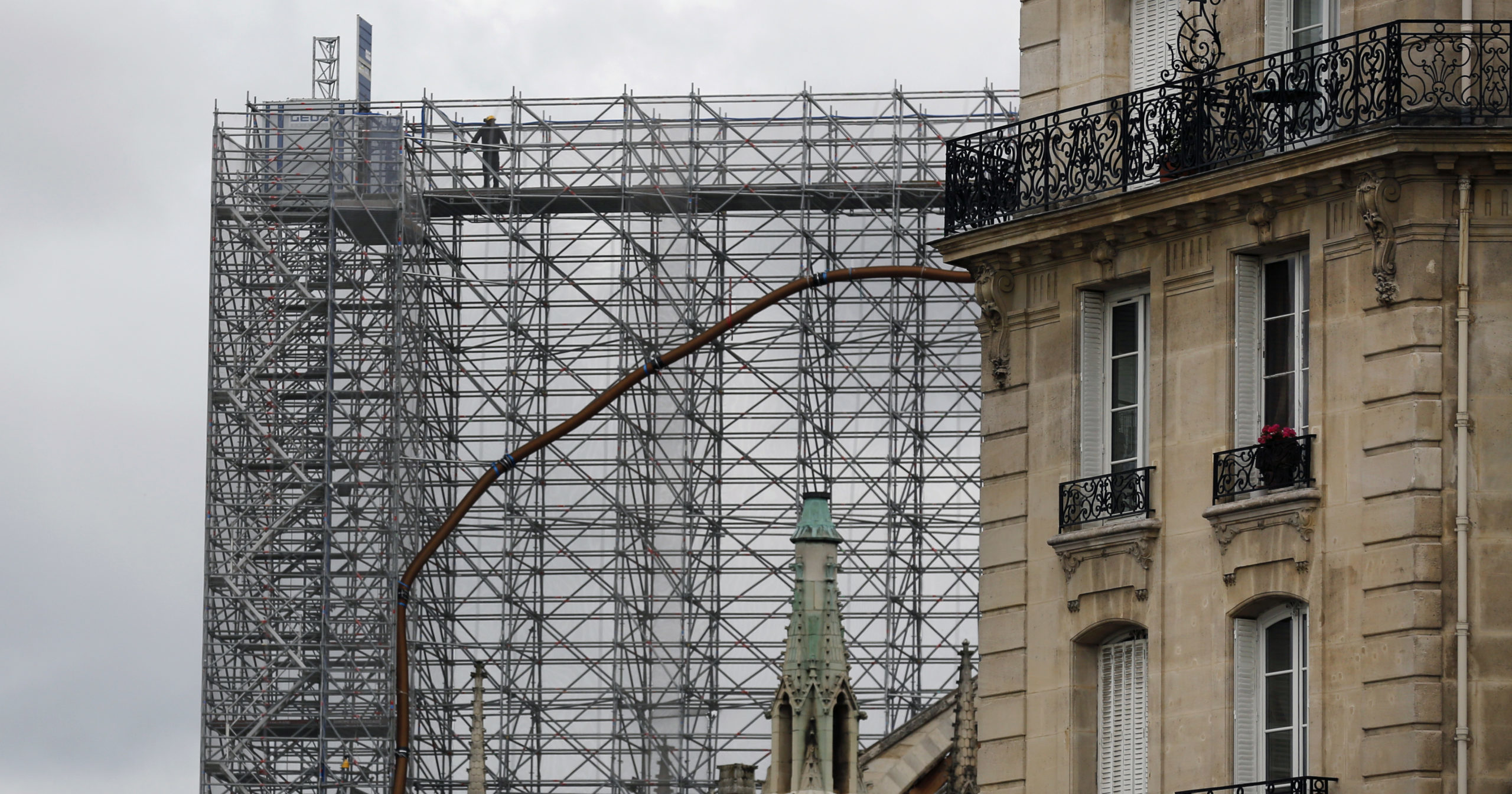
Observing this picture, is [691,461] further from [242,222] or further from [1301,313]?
[1301,313]

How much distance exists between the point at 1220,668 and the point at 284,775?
108 feet

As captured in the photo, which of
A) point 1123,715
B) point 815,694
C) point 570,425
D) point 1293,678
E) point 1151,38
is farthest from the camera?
point 570,425

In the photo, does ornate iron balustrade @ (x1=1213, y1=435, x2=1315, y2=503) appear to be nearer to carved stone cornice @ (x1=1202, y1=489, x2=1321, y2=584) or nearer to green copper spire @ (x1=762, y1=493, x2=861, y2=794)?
carved stone cornice @ (x1=1202, y1=489, x2=1321, y2=584)

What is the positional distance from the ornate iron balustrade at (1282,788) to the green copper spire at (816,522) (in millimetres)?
8822

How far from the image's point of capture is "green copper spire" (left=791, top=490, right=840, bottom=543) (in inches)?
1323

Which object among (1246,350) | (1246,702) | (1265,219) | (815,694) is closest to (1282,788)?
(1246,702)

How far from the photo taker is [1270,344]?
25469mm

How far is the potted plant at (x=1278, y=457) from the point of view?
80.9 ft

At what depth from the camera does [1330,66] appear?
24922mm

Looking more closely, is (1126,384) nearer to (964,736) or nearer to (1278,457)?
(1278,457)

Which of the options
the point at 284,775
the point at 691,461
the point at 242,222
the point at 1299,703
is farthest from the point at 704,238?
the point at 1299,703

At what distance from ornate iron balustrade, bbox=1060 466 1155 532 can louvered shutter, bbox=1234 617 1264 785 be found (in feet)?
4.51

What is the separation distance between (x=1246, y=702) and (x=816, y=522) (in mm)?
9195

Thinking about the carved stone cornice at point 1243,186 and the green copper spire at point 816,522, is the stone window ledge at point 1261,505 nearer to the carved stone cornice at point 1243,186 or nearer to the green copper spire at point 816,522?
the carved stone cornice at point 1243,186
